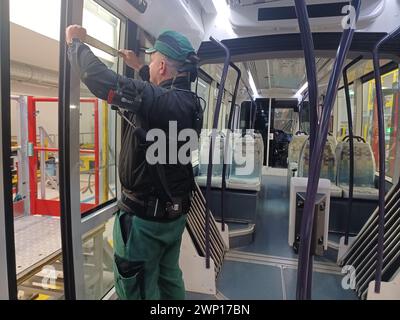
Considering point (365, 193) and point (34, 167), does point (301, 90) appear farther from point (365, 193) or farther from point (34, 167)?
point (34, 167)

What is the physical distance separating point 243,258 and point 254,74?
11.7ft

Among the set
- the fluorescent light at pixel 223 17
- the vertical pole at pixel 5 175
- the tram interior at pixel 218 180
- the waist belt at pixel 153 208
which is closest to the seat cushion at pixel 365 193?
the tram interior at pixel 218 180

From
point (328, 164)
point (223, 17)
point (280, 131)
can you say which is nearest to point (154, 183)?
point (223, 17)

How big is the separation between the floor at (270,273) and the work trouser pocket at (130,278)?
97 centimetres

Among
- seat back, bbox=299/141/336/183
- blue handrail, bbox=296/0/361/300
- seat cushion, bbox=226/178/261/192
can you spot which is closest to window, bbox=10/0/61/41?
blue handrail, bbox=296/0/361/300

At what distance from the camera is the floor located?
7.50 feet

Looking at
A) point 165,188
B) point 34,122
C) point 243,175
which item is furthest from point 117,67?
point 243,175

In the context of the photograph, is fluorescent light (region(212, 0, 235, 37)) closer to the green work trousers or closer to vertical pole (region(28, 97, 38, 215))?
the green work trousers

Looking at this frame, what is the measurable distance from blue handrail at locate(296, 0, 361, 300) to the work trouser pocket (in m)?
0.80

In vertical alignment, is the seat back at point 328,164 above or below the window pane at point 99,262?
above

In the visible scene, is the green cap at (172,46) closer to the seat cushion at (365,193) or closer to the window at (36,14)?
the window at (36,14)

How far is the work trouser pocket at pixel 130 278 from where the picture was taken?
1346 millimetres

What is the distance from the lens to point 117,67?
189cm

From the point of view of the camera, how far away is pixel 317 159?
2.51ft
